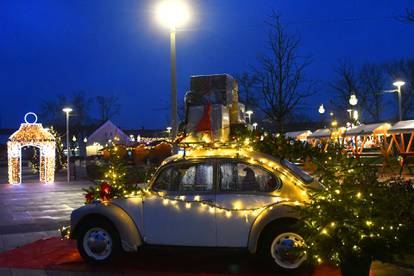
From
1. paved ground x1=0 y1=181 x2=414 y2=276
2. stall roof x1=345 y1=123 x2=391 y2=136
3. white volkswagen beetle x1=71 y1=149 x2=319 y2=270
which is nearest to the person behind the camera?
white volkswagen beetle x1=71 y1=149 x2=319 y2=270

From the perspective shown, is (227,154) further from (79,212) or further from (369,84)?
(369,84)

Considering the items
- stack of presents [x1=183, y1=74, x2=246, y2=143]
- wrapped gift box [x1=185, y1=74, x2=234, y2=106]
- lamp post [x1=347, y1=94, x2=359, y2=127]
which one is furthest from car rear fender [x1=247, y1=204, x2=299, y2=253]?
lamp post [x1=347, y1=94, x2=359, y2=127]

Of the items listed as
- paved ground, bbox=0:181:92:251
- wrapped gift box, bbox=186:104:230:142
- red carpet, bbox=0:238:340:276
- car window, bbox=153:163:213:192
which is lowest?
red carpet, bbox=0:238:340:276

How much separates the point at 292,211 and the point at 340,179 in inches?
42.9

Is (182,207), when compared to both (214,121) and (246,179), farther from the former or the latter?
(214,121)

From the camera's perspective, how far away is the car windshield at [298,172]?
7.66 metres

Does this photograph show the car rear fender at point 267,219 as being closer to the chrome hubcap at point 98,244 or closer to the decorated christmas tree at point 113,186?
the decorated christmas tree at point 113,186

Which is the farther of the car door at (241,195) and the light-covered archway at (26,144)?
the light-covered archway at (26,144)

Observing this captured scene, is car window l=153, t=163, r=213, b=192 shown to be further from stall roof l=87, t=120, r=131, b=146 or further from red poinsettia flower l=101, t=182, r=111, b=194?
stall roof l=87, t=120, r=131, b=146

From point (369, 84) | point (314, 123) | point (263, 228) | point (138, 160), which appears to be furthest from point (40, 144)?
point (314, 123)

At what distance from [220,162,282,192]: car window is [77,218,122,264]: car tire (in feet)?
5.78

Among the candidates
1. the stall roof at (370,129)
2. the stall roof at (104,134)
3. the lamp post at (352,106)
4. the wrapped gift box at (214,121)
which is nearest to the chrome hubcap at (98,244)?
the wrapped gift box at (214,121)

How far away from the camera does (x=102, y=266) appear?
804cm

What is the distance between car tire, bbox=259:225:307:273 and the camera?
718 centimetres
